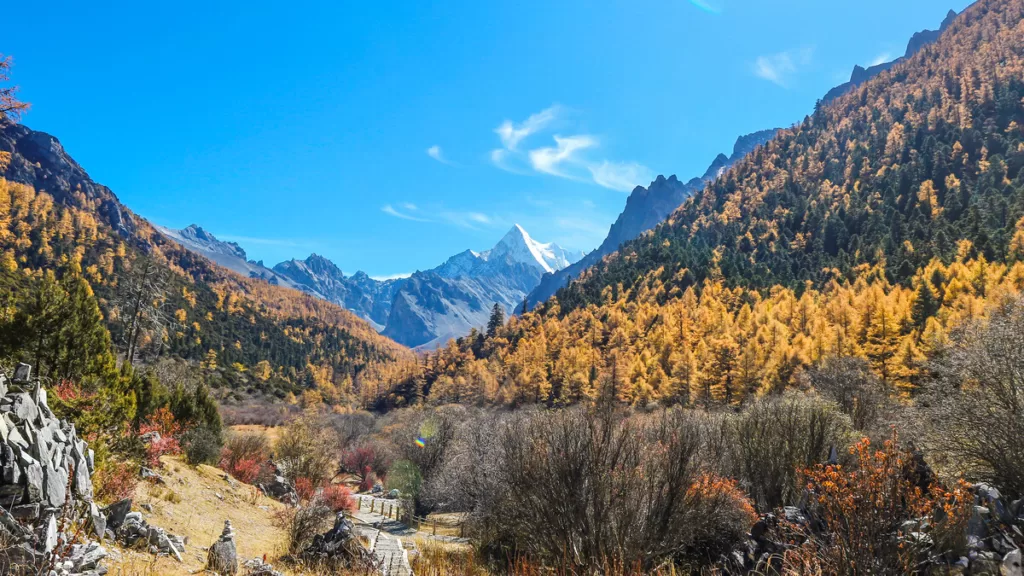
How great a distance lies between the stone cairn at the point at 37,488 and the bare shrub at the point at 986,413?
2093 cm

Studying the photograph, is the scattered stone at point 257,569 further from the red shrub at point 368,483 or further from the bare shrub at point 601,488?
the red shrub at point 368,483

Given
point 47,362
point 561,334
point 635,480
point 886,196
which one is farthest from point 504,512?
point 886,196

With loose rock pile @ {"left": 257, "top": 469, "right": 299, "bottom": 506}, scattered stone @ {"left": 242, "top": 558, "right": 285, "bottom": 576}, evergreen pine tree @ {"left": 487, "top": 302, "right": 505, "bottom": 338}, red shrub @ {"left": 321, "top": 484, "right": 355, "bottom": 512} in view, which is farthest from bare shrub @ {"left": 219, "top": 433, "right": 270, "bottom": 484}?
evergreen pine tree @ {"left": 487, "top": 302, "right": 505, "bottom": 338}

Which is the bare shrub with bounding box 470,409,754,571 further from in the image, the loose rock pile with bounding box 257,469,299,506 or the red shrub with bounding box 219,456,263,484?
the red shrub with bounding box 219,456,263,484

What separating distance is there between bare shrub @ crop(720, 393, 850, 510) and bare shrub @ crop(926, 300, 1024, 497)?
326 inches

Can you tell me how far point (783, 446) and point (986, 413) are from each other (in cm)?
1218

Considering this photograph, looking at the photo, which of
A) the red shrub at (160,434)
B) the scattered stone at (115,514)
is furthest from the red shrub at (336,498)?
the scattered stone at (115,514)

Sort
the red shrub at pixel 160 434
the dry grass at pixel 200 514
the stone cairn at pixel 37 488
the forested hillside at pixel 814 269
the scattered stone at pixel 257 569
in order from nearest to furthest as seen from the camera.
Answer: the stone cairn at pixel 37 488 < the scattered stone at pixel 257 569 < the dry grass at pixel 200 514 < the red shrub at pixel 160 434 < the forested hillside at pixel 814 269

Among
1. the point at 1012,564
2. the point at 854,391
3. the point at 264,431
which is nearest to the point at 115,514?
the point at 1012,564

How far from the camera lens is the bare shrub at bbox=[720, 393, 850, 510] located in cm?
2567

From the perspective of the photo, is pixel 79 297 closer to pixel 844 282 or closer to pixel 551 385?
pixel 551 385

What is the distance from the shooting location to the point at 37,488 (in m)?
8.20

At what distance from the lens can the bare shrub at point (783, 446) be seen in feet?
→ 84.2

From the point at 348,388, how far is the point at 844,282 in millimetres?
143796
